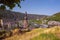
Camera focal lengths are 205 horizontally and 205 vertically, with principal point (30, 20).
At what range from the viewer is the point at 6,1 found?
2294 centimetres

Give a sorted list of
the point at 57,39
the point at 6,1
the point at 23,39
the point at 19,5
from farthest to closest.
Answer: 1. the point at 19,5
2. the point at 6,1
3. the point at 23,39
4. the point at 57,39

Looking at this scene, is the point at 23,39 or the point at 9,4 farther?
the point at 9,4

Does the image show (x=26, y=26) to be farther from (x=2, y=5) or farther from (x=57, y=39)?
(x=57, y=39)

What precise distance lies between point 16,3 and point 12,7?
780mm

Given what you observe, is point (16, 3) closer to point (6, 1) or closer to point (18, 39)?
point (6, 1)

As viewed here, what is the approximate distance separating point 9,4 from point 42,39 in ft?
36.1

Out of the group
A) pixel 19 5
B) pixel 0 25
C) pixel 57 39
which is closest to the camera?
pixel 57 39

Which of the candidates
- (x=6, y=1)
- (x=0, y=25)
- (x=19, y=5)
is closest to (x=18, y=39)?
(x=6, y=1)

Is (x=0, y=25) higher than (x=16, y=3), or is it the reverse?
(x=16, y=3)

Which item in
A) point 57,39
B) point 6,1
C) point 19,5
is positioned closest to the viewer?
point 57,39

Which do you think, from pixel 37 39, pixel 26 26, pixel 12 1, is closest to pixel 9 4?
pixel 12 1

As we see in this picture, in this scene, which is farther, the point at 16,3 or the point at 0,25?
the point at 0,25

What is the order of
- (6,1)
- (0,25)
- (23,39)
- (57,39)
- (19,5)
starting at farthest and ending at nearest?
(0,25)
(19,5)
(6,1)
(23,39)
(57,39)

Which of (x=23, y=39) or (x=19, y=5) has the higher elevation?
(x=19, y=5)
